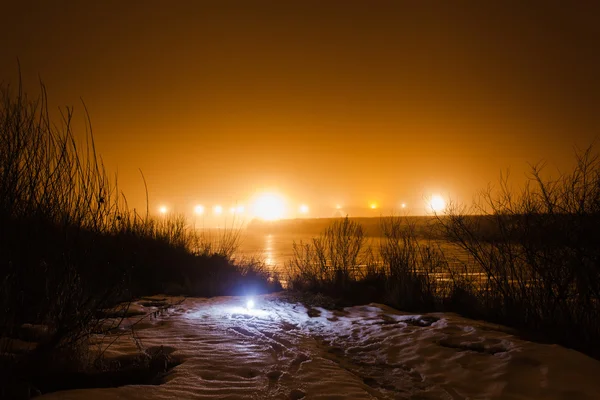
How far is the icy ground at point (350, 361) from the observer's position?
139 inches

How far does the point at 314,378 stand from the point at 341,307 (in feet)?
15.0

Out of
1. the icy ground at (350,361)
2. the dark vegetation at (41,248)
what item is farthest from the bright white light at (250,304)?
the dark vegetation at (41,248)

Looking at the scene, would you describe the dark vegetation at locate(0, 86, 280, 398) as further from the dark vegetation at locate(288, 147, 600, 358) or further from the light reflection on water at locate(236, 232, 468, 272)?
the light reflection on water at locate(236, 232, 468, 272)

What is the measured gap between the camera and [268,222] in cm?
7750

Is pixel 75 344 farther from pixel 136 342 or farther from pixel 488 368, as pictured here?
pixel 488 368

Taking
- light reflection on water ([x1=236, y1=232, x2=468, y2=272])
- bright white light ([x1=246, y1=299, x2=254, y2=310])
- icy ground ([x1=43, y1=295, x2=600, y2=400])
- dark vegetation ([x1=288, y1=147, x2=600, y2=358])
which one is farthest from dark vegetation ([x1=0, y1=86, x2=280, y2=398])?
light reflection on water ([x1=236, y1=232, x2=468, y2=272])

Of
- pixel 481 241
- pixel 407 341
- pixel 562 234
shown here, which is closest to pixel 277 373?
pixel 407 341

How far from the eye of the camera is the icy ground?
354cm

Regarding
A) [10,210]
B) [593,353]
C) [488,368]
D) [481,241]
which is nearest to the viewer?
[10,210]

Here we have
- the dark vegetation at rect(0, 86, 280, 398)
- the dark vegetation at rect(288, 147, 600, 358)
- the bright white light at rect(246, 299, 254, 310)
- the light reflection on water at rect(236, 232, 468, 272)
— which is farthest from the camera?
the light reflection on water at rect(236, 232, 468, 272)

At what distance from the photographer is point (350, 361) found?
4871 millimetres

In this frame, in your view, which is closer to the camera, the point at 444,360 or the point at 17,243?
the point at 17,243

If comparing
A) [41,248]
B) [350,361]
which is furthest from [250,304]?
[41,248]

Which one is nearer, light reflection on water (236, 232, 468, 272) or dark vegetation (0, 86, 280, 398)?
dark vegetation (0, 86, 280, 398)
